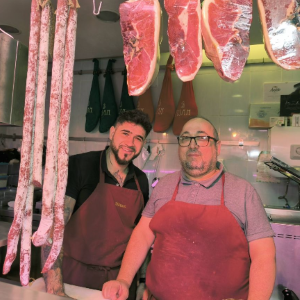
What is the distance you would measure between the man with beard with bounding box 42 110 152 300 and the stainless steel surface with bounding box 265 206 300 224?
5.38ft

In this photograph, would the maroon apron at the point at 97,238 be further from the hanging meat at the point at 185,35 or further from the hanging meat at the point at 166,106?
the hanging meat at the point at 166,106

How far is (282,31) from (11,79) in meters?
1.26

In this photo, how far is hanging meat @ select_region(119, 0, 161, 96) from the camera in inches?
46.9

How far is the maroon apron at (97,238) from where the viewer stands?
1.79m

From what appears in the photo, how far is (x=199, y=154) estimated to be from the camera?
65.5 inches

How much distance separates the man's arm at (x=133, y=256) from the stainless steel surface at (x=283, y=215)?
1694 mm

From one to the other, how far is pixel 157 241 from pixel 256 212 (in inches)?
22.0

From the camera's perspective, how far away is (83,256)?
1799 millimetres

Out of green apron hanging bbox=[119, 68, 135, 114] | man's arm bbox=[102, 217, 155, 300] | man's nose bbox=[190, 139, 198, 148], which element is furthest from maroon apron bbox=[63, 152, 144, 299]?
green apron hanging bbox=[119, 68, 135, 114]

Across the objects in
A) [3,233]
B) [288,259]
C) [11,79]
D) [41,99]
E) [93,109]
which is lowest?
[288,259]

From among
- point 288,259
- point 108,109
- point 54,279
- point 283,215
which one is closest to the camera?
point 54,279

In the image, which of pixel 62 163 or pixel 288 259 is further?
pixel 288 259

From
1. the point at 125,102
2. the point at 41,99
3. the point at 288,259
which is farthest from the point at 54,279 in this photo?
the point at 125,102

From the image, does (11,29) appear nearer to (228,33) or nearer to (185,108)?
(185,108)
